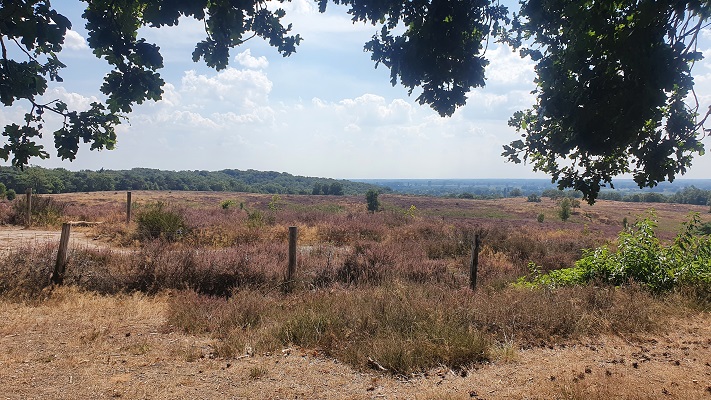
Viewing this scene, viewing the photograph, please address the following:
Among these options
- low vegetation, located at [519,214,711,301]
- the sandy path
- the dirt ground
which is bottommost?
the sandy path

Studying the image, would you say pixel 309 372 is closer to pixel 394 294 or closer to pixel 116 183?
pixel 394 294

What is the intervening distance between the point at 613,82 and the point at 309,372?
402 centimetres

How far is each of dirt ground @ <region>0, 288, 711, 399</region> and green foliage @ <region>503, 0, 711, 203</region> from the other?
1.82m

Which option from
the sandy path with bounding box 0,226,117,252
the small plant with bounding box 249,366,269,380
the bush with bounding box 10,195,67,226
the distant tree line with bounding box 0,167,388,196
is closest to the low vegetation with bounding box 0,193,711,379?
the small plant with bounding box 249,366,269,380

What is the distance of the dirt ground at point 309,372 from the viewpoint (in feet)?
13.4

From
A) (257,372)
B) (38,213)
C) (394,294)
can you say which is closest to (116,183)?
(38,213)

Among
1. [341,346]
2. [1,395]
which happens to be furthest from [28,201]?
[341,346]

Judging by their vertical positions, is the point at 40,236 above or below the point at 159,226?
below

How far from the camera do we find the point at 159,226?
51.5 ft

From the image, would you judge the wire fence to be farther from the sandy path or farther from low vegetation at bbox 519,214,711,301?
low vegetation at bbox 519,214,711,301

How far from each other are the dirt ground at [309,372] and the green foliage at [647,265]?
1.56 metres

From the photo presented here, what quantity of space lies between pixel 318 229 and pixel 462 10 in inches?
628

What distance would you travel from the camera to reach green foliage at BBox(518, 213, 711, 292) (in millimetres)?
7352

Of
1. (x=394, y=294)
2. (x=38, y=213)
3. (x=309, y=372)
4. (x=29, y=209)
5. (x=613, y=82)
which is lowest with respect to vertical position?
(x=309, y=372)
